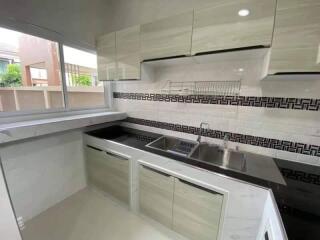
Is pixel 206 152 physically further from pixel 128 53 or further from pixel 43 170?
pixel 43 170

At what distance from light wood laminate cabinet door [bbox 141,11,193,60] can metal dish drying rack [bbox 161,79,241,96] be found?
44 cm

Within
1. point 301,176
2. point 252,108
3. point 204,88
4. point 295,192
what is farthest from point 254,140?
point 204,88

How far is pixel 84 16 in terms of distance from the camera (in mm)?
1952

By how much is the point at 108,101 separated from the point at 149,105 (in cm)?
78

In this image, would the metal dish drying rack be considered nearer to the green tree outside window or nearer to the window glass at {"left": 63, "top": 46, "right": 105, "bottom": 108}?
the window glass at {"left": 63, "top": 46, "right": 105, "bottom": 108}

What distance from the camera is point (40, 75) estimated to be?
175cm

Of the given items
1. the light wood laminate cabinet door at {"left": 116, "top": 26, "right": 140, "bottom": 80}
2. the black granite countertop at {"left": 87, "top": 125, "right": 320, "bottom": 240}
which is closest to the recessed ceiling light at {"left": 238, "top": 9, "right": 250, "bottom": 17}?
the light wood laminate cabinet door at {"left": 116, "top": 26, "right": 140, "bottom": 80}

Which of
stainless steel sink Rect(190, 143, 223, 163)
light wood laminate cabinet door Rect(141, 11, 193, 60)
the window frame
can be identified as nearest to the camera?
light wood laminate cabinet door Rect(141, 11, 193, 60)

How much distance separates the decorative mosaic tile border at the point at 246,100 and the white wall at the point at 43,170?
1226 mm

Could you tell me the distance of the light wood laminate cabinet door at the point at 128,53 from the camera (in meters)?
1.67

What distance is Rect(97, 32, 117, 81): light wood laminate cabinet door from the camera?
1869 mm

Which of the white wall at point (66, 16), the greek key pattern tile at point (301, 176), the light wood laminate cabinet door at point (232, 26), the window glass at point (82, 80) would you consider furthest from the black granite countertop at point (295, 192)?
the white wall at point (66, 16)

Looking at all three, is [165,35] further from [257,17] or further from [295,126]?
[295,126]

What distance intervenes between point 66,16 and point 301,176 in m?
2.78
